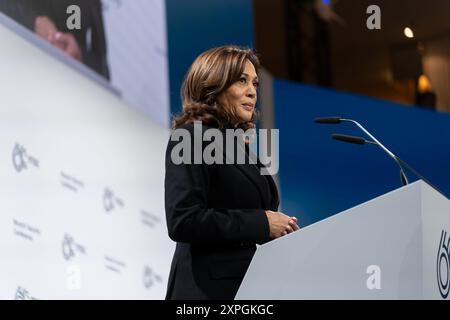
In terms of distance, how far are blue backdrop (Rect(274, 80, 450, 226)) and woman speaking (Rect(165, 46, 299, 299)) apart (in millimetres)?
3235

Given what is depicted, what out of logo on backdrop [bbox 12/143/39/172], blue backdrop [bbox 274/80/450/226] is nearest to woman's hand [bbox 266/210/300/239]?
logo on backdrop [bbox 12/143/39/172]

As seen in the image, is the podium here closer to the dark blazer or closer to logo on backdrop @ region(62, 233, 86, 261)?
the dark blazer

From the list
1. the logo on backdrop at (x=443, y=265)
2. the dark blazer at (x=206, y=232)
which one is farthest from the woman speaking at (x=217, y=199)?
the logo on backdrop at (x=443, y=265)

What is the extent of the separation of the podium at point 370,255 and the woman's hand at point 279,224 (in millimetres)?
143

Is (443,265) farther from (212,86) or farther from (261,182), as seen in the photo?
(212,86)

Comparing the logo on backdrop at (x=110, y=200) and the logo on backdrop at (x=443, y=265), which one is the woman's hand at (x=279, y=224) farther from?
the logo on backdrop at (x=110, y=200)

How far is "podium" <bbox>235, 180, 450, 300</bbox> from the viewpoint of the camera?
190 cm

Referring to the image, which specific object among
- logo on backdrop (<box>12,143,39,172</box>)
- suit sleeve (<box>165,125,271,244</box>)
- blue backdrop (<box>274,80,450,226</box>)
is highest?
suit sleeve (<box>165,125,271,244</box>)

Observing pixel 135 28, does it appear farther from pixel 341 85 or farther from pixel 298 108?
pixel 341 85

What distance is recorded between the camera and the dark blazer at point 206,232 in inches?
83.2

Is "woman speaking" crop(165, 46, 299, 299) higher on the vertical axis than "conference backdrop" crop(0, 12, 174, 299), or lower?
higher

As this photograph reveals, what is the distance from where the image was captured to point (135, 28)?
16.4ft

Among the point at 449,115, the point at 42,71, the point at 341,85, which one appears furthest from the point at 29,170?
the point at 341,85

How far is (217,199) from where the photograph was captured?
7.31ft
